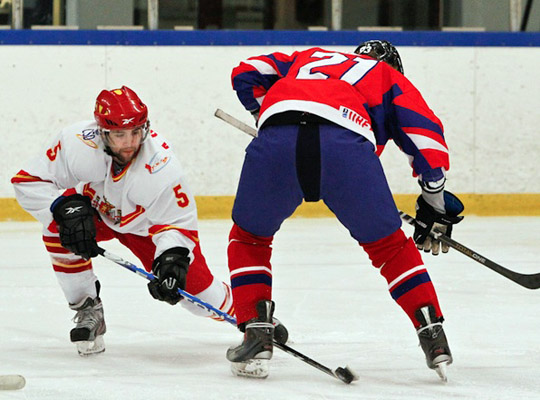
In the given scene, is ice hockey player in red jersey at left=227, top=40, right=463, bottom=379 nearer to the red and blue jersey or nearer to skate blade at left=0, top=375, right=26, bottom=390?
the red and blue jersey

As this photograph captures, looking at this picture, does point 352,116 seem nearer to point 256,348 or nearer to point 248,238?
point 248,238

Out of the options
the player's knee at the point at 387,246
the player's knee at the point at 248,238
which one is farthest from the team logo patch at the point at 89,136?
the player's knee at the point at 387,246

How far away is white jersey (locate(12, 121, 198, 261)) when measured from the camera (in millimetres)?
2646

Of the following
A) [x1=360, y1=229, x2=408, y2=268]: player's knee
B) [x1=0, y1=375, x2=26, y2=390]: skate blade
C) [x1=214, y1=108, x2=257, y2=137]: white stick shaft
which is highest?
[x1=214, y1=108, x2=257, y2=137]: white stick shaft

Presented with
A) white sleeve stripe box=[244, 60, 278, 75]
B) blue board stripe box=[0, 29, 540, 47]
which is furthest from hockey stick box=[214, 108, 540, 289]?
blue board stripe box=[0, 29, 540, 47]

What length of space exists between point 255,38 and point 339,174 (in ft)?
12.9

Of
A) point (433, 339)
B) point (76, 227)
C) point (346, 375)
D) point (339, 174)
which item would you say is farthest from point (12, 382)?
point (433, 339)

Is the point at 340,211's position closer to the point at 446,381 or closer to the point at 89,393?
the point at 446,381

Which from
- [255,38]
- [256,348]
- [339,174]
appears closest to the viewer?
[339,174]

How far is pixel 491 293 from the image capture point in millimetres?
3686

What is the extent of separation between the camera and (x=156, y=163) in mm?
2668

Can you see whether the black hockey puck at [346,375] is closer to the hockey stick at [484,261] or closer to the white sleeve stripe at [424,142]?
the hockey stick at [484,261]

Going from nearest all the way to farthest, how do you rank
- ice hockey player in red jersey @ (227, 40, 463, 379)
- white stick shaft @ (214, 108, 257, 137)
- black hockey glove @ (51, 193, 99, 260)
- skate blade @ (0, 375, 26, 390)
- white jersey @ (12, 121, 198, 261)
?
skate blade @ (0, 375, 26, 390), ice hockey player in red jersey @ (227, 40, 463, 379), black hockey glove @ (51, 193, 99, 260), white jersey @ (12, 121, 198, 261), white stick shaft @ (214, 108, 257, 137)

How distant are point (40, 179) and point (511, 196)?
4086 mm
